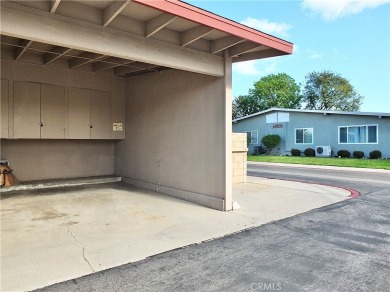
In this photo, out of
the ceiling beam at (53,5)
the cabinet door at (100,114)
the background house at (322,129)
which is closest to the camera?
the ceiling beam at (53,5)

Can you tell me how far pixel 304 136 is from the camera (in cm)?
2128

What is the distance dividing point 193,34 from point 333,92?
37839 millimetres

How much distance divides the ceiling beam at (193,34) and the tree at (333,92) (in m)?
37.4

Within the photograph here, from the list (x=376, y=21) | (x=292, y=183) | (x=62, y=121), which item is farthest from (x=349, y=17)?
(x=62, y=121)

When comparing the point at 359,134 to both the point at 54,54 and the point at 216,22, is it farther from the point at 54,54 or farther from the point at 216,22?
the point at 54,54

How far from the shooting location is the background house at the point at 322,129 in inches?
703

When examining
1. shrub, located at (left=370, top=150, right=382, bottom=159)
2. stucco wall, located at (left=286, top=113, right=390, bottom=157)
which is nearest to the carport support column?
shrub, located at (left=370, top=150, right=382, bottom=159)

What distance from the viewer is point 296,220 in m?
4.99

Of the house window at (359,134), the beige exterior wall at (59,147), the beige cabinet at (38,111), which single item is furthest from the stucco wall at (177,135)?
the house window at (359,134)

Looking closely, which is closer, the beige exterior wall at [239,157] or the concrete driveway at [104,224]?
the concrete driveway at [104,224]

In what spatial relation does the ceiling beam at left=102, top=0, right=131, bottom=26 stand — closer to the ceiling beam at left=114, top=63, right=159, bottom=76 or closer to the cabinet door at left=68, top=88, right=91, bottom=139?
the ceiling beam at left=114, top=63, right=159, bottom=76

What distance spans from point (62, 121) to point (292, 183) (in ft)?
22.3

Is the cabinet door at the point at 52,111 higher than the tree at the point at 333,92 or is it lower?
lower

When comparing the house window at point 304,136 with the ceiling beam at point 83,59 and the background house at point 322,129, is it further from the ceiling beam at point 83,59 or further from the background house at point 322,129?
the ceiling beam at point 83,59
